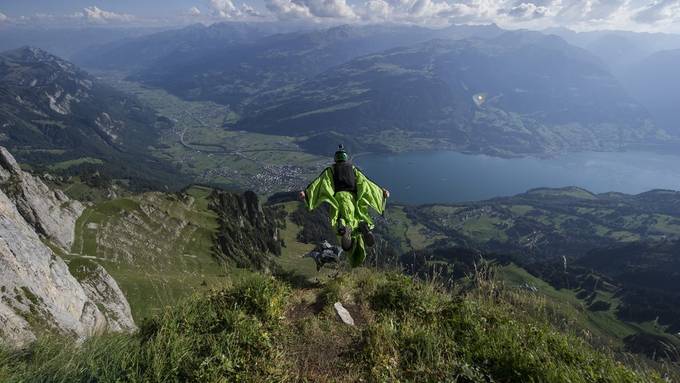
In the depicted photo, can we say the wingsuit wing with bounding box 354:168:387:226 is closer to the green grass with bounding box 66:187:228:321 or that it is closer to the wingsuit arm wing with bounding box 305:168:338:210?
the wingsuit arm wing with bounding box 305:168:338:210

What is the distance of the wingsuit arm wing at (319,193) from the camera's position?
39.1ft

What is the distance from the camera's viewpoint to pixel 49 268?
106ft

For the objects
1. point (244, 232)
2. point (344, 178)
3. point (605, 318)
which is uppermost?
point (344, 178)

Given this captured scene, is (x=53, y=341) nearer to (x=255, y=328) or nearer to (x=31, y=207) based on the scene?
(x=255, y=328)

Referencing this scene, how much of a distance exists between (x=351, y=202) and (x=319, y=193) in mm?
970

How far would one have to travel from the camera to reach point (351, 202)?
1203 cm

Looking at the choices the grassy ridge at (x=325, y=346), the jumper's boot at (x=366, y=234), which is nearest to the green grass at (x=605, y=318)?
the jumper's boot at (x=366, y=234)

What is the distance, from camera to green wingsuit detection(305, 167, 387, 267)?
37.8 feet

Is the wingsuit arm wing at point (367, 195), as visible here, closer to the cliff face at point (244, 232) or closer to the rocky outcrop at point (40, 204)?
the rocky outcrop at point (40, 204)

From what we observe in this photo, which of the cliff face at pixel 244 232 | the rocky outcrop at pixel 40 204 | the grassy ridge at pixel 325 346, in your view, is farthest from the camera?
the cliff face at pixel 244 232

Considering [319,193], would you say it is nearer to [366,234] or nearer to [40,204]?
[366,234]

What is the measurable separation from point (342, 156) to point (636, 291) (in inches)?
8657

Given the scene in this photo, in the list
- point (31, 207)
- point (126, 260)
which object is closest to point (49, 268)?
point (126, 260)

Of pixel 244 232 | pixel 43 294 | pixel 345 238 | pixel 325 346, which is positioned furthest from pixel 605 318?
pixel 325 346
